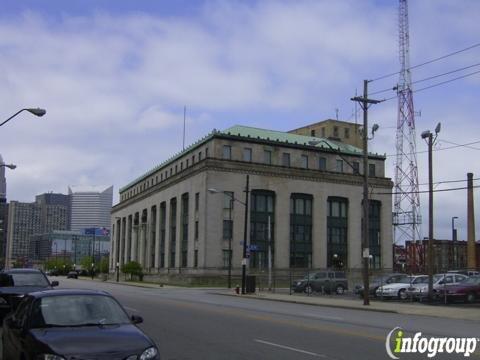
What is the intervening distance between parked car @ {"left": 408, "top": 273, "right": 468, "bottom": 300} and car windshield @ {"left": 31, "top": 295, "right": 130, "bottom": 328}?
2911cm

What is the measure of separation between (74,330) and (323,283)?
42.2 m

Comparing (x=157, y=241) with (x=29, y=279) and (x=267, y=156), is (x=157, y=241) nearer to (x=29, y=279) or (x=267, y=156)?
(x=267, y=156)

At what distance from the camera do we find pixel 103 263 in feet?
400

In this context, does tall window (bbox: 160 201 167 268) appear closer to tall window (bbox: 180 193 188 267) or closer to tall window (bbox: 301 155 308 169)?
tall window (bbox: 180 193 188 267)

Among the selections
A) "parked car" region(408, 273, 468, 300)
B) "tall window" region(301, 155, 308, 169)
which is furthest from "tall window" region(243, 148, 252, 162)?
"parked car" region(408, 273, 468, 300)

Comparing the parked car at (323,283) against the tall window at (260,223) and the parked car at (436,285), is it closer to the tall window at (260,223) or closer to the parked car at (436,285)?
the parked car at (436,285)

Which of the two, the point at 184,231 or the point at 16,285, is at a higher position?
the point at 184,231

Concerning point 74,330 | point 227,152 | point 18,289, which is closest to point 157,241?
point 227,152

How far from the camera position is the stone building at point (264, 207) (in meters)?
77.1

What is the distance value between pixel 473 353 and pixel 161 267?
81393mm

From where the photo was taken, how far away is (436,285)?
37.1 m

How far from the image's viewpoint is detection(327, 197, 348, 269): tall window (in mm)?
85625

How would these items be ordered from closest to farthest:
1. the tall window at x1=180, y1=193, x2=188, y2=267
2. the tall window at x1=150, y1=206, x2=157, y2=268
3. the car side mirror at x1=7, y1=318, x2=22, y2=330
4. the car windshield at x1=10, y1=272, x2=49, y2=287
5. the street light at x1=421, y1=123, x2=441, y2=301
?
the car side mirror at x1=7, y1=318, x2=22, y2=330
the car windshield at x1=10, y1=272, x2=49, y2=287
the street light at x1=421, y1=123, x2=441, y2=301
the tall window at x1=180, y1=193, x2=188, y2=267
the tall window at x1=150, y1=206, x2=157, y2=268

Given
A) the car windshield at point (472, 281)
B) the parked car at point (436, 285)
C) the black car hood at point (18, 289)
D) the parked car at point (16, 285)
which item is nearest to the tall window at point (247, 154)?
the parked car at point (436, 285)
